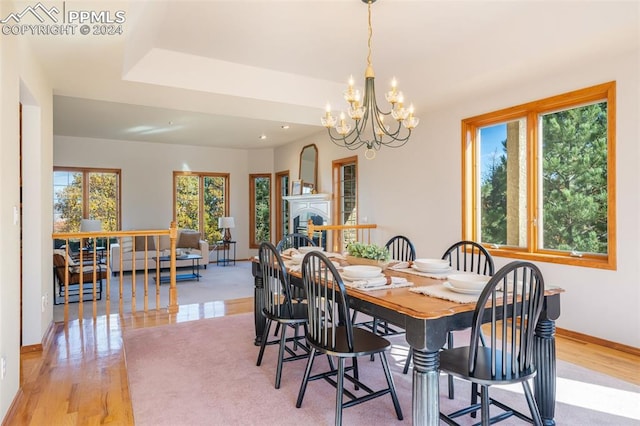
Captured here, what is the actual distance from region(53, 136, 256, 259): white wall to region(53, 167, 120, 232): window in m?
0.16

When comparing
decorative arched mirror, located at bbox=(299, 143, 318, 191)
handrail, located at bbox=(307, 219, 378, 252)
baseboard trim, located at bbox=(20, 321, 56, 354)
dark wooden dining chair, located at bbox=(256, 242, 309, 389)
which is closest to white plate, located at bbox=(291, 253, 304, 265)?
dark wooden dining chair, located at bbox=(256, 242, 309, 389)

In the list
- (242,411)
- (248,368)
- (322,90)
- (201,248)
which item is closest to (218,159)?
(201,248)

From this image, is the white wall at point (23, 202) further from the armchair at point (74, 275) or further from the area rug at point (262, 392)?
the armchair at point (74, 275)

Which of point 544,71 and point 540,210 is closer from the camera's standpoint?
point 544,71

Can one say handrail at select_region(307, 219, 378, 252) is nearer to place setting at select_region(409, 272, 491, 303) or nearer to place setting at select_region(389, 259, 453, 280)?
place setting at select_region(389, 259, 453, 280)

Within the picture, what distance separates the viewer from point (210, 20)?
337 cm

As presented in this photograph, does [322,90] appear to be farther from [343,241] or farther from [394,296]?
[394,296]

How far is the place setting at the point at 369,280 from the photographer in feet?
7.09

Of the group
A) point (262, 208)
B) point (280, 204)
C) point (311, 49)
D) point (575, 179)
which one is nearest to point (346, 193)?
point (280, 204)

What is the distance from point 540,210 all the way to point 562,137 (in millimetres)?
721

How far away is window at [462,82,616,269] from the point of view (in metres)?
3.42

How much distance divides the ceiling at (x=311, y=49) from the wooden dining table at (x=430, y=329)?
2269 mm

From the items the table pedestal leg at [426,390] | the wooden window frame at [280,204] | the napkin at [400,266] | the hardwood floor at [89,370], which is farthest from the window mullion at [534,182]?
the wooden window frame at [280,204]

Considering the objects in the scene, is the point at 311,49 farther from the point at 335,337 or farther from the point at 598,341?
the point at 598,341
